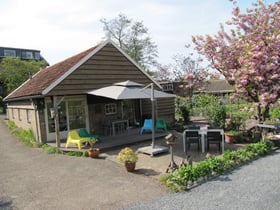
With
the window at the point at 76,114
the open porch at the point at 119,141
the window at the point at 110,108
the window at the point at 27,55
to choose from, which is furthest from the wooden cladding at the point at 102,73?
the window at the point at 27,55

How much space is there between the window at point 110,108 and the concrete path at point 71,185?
4.35 meters

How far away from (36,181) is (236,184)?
5.12m

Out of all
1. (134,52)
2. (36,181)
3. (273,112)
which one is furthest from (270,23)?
(134,52)

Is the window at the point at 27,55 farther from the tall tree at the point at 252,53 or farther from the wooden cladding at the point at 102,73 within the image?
the tall tree at the point at 252,53

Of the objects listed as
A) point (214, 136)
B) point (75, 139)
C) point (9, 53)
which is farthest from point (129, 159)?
point (9, 53)

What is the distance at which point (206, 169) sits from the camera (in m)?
5.28

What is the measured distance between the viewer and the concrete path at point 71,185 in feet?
14.5

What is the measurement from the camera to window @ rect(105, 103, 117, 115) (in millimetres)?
11753

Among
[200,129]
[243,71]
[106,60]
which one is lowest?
[200,129]

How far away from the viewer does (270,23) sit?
786 cm

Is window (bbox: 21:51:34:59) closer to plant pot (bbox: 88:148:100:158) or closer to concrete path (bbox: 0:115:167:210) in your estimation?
concrete path (bbox: 0:115:167:210)

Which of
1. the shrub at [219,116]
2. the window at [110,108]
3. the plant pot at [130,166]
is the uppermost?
the window at [110,108]

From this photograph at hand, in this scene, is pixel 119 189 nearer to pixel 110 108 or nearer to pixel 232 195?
pixel 232 195

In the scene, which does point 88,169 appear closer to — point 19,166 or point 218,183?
point 19,166
